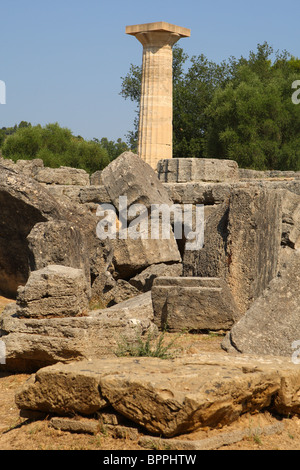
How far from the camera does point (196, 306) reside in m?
7.60

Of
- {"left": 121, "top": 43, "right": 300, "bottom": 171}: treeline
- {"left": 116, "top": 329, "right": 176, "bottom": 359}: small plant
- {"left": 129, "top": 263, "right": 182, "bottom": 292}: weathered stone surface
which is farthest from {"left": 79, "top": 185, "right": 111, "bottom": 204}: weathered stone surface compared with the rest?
{"left": 121, "top": 43, "right": 300, "bottom": 171}: treeline

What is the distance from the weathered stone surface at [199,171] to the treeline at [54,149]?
71.9 feet

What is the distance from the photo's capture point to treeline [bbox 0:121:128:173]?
35.5 meters

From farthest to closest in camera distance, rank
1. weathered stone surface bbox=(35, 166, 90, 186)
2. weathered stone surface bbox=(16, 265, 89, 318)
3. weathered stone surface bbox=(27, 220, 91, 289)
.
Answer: weathered stone surface bbox=(35, 166, 90, 186)
weathered stone surface bbox=(27, 220, 91, 289)
weathered stone surface bbox=(16, 265, 89, 318)

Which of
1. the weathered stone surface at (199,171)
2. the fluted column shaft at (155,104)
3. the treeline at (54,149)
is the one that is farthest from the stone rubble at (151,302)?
the treeline at (54,149)

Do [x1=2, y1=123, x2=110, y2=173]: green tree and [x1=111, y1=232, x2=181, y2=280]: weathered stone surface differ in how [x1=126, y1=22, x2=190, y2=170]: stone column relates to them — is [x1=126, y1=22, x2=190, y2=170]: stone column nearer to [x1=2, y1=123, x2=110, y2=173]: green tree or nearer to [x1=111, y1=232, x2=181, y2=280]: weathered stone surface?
[x1=111, y1=232, x2=181, y2=280]: weathered stone surface

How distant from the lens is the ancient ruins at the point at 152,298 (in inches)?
172

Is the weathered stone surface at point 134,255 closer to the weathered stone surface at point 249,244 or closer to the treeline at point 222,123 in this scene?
the weathered stone surface at point 249,244

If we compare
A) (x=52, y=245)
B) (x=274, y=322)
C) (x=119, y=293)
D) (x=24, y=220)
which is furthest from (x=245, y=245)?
(x=24, y=220)

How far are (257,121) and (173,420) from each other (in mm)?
24263

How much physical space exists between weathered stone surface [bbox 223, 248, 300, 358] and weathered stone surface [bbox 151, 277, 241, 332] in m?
0.90

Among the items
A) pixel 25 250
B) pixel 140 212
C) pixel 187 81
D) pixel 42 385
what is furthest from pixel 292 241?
pixel 187 81
